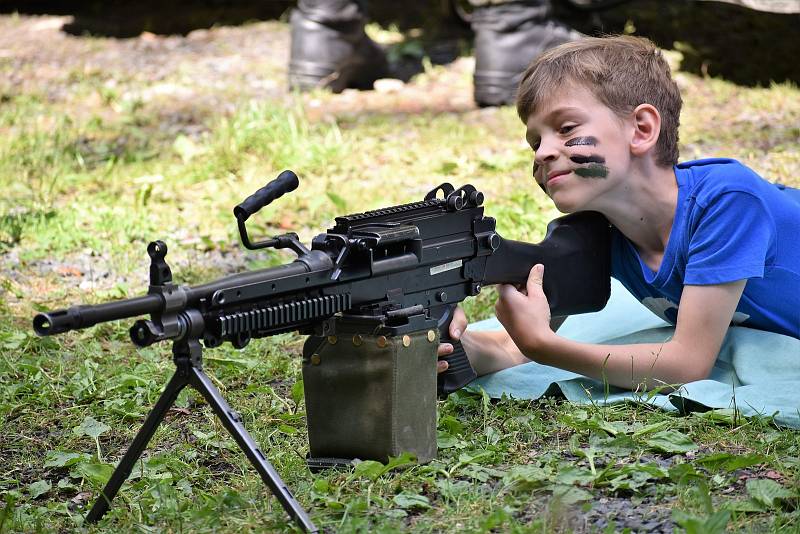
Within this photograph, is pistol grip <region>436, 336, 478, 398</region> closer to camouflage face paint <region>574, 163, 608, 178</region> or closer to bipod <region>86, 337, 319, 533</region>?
camouflage face paint <region>574, 163, 608, 178</region>

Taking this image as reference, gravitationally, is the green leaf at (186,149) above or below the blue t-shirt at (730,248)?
below

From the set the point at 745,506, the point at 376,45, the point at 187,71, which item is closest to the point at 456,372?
the point at 745,506

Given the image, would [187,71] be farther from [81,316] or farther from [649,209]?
[81,316]

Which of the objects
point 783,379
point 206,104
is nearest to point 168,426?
point 783,379

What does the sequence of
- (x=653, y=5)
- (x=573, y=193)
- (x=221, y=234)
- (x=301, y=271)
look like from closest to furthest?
(x=301, y=271), (x=573, y=193), (x=221, y=234), (x=653, y=5)

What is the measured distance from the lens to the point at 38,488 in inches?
110

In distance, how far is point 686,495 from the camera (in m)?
2.51

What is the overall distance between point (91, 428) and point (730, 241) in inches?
74.7

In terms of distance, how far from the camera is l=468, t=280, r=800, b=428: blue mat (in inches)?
121

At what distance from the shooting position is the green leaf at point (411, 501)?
2.55 meters

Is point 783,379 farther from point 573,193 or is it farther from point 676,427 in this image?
→ point 573,193

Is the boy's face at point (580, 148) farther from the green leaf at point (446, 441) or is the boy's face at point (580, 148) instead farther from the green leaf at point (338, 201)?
the green leaf at point (338, 201)

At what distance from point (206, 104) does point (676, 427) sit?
4.86 m

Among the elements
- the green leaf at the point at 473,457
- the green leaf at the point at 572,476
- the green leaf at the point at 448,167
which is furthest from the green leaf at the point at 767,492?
→ the green leaf at the point at 448,167
